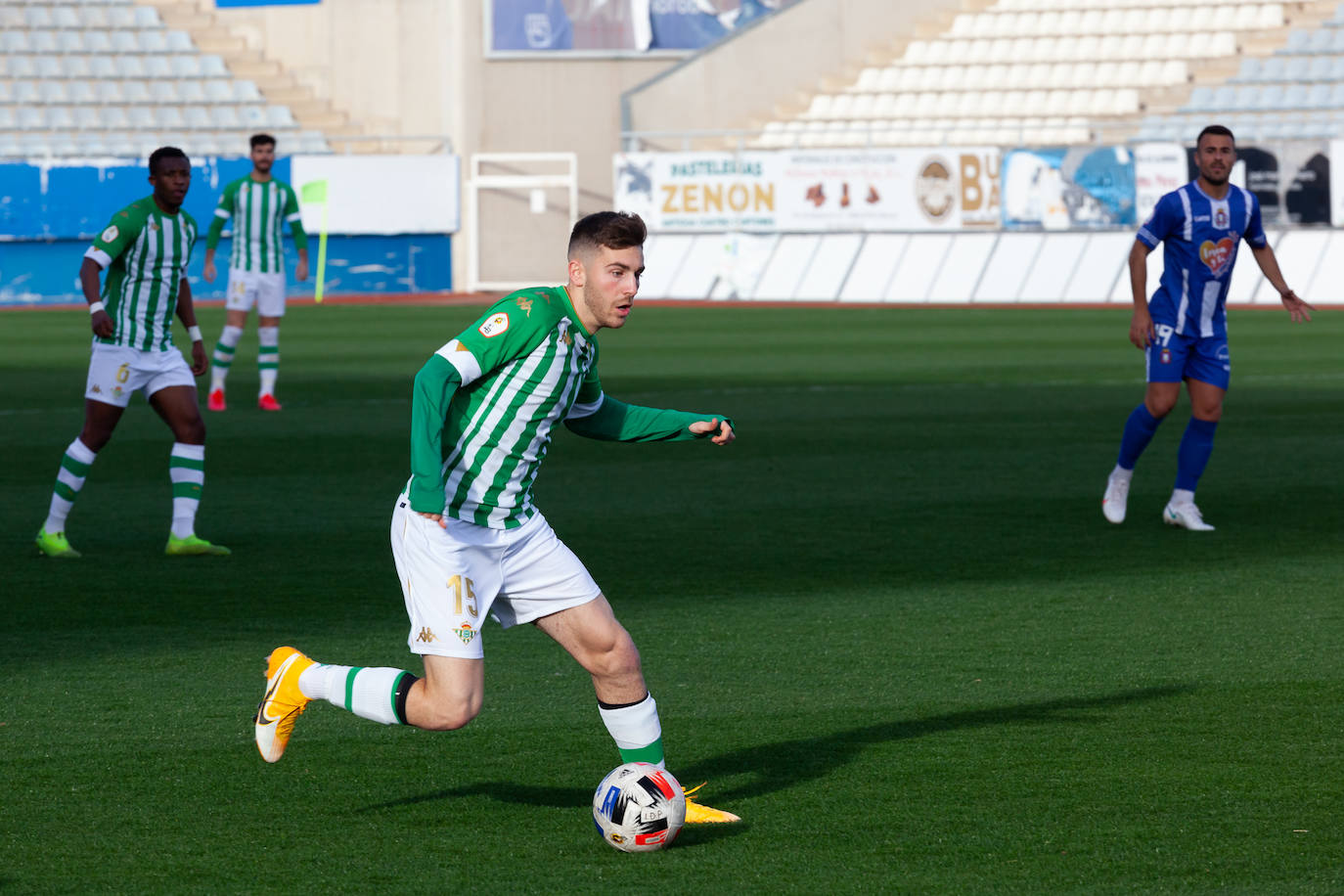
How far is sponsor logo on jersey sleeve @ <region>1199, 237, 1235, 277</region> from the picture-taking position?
31.5 feet

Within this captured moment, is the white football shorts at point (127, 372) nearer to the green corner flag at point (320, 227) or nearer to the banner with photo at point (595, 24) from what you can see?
the green corner flag at point (320, 227)

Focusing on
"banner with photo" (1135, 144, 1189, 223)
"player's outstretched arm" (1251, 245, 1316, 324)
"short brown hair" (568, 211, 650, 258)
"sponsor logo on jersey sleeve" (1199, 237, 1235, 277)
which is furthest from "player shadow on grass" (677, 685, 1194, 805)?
"banner with photo" (1135, 144, 1189, 223)

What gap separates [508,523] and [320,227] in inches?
1283

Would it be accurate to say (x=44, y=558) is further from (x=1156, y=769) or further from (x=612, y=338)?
(x=612, y=338)

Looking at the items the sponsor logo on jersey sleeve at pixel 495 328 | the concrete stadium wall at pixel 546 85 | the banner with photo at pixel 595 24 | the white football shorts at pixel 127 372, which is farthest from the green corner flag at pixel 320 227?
the sponsor logo on jersey sleeve at pixel 495 328

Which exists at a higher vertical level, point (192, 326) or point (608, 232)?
point (608, 232)

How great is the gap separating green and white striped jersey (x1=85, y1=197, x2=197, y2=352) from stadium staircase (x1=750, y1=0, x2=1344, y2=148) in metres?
24.8

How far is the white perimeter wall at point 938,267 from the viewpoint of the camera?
2922 cm

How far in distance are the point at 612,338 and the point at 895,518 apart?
566 inches

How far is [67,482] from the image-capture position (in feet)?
29.6

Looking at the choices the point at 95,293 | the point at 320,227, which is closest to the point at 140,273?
the point at 95,293

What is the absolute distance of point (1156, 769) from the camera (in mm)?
5266

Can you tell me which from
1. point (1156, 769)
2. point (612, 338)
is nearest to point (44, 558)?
point (1156, 769)

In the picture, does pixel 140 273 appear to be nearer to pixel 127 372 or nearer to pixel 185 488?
pixel 127 372
